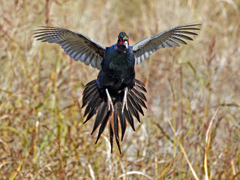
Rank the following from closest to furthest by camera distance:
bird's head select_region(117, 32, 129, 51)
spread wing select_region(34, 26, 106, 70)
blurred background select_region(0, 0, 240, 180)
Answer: bird's head select_region(117, 32, 129, 51) → spread wing select_region(34, 26, 106, 70) → blurred background select_region(0, 0, 240, 180)

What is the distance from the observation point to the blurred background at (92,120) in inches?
102

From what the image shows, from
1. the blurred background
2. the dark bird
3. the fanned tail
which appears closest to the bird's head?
the dark bird

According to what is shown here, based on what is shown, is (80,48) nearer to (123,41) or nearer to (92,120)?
(123,41)

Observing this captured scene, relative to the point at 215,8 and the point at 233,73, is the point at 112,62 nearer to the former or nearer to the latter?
the point at 233,73

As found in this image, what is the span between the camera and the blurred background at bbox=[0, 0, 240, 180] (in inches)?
102

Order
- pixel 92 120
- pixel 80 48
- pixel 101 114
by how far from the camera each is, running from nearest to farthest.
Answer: pixel 101 114
pixel 80 48
pixel 92 120

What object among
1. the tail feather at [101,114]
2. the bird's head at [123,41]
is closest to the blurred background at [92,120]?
the tail feather at [101,114]

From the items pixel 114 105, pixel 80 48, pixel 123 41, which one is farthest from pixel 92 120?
pixel 123 41

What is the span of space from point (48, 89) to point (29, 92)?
0.85ft

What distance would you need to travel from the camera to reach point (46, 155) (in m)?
2.74

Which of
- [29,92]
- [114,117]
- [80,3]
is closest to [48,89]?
[29,92]

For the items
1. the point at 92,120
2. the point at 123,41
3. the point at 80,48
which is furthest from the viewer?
the point at 92,120

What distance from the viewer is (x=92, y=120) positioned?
3.42 meters

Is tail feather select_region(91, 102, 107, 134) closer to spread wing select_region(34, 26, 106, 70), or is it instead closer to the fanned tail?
the fanned tail
